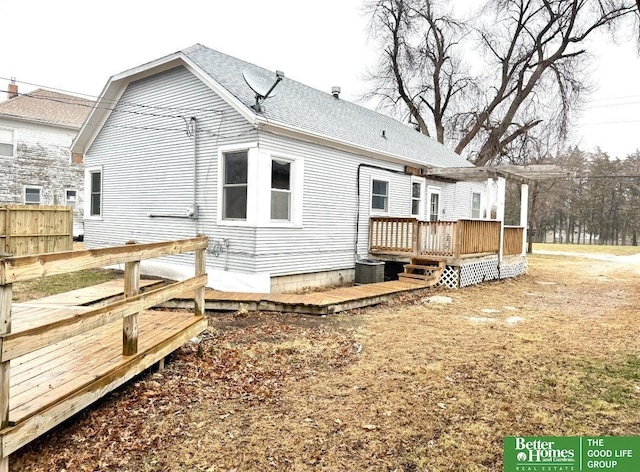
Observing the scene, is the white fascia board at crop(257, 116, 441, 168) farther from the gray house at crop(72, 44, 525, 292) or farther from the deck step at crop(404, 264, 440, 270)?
the deck step at crop(404, 264, 440, 270)

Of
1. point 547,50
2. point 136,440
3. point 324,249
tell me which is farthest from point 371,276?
point 547,50

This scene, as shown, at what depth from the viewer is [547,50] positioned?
24234 mm

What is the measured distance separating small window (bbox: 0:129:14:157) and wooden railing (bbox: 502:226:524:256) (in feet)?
65.7

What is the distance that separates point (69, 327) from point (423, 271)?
372 inches

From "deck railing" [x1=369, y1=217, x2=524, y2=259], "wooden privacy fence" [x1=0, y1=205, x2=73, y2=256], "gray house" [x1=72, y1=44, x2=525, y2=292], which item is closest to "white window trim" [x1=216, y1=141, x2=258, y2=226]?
"gray house" [x1=72, y1=44, x2=525, y2=292]

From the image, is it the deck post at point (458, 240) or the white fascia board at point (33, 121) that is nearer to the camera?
the deck post at point (458, 240)

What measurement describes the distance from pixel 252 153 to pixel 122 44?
68.4 ft

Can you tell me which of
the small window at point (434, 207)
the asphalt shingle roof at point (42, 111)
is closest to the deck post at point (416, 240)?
the small window at point (434, 207)

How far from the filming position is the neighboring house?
19.0 meters

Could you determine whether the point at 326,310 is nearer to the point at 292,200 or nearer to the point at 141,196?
the point at 292,200

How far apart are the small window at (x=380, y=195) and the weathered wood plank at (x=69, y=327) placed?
8452 mm

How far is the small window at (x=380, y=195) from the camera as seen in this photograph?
12.0 m

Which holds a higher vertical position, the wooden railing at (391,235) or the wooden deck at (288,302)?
the wooden railing at (391,235)

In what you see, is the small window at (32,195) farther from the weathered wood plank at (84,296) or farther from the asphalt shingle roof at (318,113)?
the weathered wood plank at (84,296)
